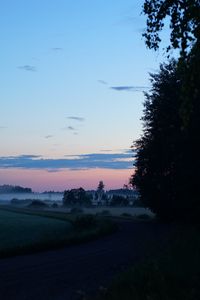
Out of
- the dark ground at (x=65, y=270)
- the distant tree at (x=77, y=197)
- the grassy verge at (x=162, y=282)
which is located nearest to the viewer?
the grassy verge at (x=162, y=282)

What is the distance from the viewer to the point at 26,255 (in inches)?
944

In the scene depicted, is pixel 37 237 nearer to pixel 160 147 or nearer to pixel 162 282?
pixel 160 147

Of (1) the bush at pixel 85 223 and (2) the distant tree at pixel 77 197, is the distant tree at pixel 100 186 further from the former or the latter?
(1) the bush at pixel 85 223

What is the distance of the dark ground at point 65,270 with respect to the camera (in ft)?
46.2

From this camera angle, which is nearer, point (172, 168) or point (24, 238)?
point (24, 238)

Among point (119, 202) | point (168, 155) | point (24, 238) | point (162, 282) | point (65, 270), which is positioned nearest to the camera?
point (162, 282)

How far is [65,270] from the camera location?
59.1 ft

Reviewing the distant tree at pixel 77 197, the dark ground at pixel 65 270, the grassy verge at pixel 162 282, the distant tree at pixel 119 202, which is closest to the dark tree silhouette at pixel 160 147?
the dark ground at pixel 65 270

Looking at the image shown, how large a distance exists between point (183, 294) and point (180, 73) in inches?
162

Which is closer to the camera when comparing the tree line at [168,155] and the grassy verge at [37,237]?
the grassy verge at [37,237]

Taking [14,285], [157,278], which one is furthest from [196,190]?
[157,278]

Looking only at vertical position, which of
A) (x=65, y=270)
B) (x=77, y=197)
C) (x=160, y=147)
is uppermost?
(x=77, y=197)

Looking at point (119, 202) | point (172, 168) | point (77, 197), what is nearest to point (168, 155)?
point (172, 168)

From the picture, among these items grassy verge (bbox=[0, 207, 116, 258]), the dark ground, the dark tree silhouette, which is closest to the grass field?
grassy verge (bbox=[0, 207, 116, 258])
